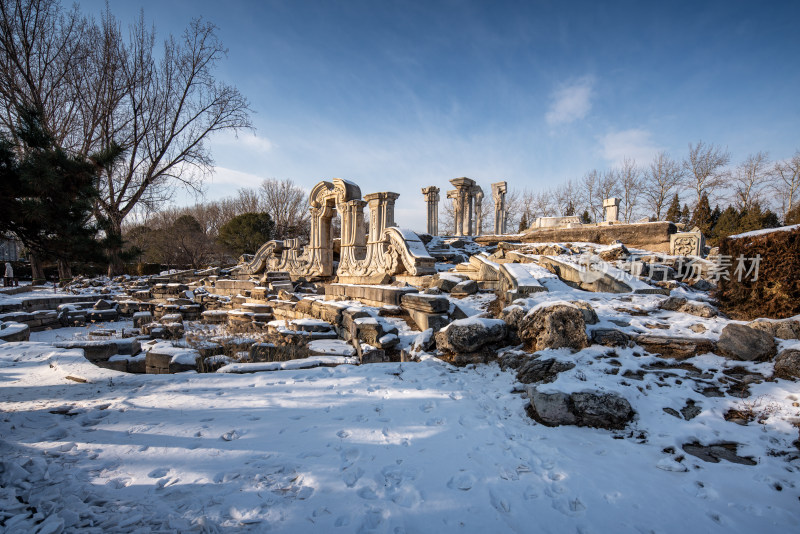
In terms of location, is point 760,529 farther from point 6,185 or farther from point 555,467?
point 6,185

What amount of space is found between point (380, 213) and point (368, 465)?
7544 millimetres

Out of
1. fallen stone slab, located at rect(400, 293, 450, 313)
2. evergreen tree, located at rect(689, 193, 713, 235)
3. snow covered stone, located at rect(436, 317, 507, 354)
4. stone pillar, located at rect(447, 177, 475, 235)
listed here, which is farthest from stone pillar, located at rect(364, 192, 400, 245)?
evergreen tree, located at rect(689, 193, 713, 235)

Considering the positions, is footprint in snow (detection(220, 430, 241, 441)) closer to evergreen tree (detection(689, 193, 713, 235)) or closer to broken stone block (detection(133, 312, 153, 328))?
broken stone block (detection(133, 312, 153, 328))

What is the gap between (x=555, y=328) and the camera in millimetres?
4047

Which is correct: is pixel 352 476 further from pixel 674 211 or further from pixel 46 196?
pixel 674 211

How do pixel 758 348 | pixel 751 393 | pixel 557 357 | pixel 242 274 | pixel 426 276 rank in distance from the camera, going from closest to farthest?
pixel 751 393 → pixel 758 348 → pixel 557 357 → pixel 426 276 → pixel 242 274

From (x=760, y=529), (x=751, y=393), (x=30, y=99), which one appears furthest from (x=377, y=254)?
(x=30, y=99)

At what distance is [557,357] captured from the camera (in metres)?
3.66

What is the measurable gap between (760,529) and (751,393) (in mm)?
1532

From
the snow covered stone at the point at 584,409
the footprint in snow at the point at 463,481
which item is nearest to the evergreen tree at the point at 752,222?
the snow covered stone at the point at 584,409

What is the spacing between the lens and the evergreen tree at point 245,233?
1003 inches

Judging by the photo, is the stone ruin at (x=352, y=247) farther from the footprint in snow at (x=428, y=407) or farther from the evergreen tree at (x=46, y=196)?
the evergreen tree at (x=46, y=196)

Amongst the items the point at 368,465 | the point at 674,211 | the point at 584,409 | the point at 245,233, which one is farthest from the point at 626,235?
the point at 245,233

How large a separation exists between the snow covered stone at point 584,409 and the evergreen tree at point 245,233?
25626 millimetres
